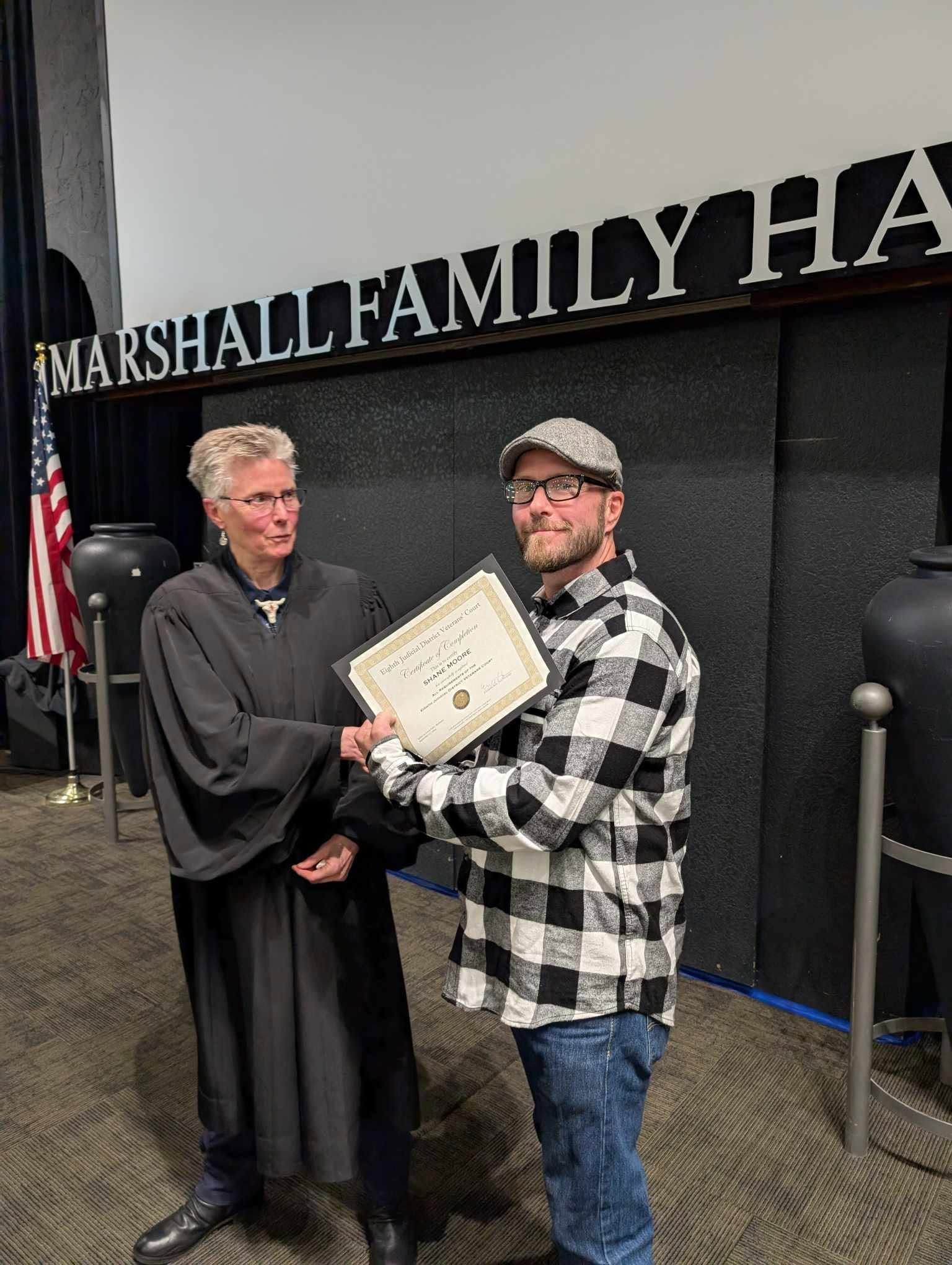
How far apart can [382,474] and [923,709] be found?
1.99 metres

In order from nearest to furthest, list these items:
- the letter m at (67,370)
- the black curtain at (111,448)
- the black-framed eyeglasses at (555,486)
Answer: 1. the black-framed eyeglasses at (555,486)
2. the letter m at (67,370)
3. the black curtain at (111,448)

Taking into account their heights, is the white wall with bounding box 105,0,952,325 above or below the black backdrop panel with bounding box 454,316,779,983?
above

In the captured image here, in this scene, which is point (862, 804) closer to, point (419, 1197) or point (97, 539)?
point (419, 1197)

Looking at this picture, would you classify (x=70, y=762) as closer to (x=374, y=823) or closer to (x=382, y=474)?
(x=382, y=474)

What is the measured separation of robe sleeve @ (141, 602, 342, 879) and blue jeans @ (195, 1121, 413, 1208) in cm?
57

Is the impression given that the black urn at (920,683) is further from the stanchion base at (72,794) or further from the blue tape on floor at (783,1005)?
the stanchion base at (72,794)

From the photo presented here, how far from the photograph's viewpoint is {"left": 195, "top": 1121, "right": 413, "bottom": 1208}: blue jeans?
5.15 ft

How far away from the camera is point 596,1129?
3.83ft

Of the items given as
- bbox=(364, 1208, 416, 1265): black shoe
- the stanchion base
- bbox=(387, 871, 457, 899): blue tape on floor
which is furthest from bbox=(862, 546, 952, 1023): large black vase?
the stanchion base

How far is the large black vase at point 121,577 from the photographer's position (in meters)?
3.67

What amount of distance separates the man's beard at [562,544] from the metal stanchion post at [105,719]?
279 cm

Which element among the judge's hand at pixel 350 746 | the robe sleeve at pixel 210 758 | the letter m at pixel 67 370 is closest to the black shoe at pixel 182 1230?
the robe sleeve at pixel 210 758

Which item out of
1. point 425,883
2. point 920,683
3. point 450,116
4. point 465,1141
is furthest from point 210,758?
point 450,116
